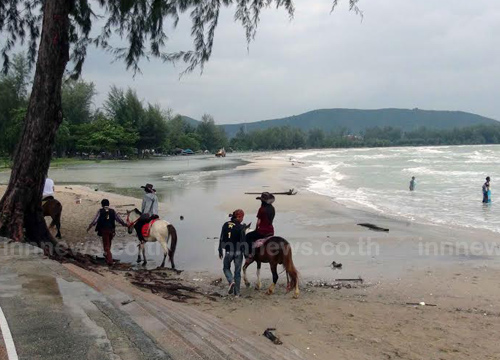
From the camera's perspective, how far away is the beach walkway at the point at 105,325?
14.2 ft

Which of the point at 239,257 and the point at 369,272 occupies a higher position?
the point at 239,257

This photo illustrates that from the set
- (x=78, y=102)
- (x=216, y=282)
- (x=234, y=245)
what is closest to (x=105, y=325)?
(x=234, y=245)

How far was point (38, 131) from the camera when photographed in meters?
10.4

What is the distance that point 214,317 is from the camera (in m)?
6.50

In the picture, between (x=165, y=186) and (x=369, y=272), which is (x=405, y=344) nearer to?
(x=369, y=272)

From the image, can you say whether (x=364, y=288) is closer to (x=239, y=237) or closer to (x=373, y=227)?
(x=239, y=237)

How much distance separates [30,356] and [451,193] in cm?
2809

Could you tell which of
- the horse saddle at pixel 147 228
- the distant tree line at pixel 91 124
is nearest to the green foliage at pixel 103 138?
the distant tree line at pixel 91 124

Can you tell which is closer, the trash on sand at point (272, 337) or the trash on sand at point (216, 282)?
the trash on sand at point (272, 337)

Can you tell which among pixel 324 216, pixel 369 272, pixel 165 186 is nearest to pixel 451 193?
pixel 324 216

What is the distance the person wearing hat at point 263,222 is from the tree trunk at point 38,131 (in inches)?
206

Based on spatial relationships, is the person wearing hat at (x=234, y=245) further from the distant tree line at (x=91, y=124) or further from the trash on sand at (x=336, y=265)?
the distant tree line at (x=91, y=124)

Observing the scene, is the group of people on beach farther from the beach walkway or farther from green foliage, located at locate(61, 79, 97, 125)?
green foliage, located at locate(61, 79, 97, 125)

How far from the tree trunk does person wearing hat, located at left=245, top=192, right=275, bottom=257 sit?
5245 millimetres
